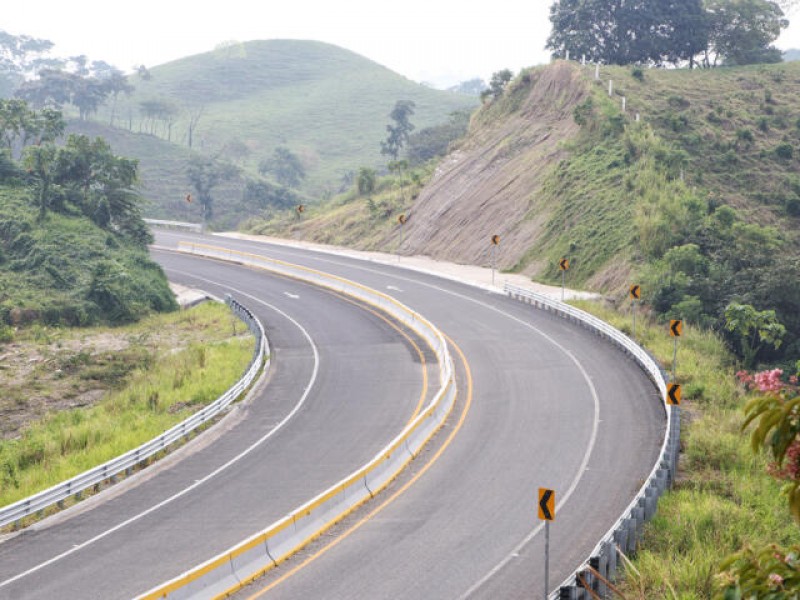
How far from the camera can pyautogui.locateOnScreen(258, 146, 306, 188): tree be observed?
136m

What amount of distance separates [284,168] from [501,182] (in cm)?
7797

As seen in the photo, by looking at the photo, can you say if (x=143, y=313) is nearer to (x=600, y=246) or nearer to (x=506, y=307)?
(x=506, y=307)

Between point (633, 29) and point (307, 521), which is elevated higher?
point (633, 29)

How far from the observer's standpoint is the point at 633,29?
3250 inches

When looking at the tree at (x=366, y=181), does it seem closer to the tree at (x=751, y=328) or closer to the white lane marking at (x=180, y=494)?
the white lane marking at (x=180, y=494)

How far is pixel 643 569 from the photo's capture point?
622 inches

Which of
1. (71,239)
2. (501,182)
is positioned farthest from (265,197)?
(71,239)

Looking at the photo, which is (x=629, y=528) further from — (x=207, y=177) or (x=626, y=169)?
(x=207, y=177)

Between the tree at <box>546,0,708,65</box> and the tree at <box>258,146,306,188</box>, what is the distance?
60927 mm

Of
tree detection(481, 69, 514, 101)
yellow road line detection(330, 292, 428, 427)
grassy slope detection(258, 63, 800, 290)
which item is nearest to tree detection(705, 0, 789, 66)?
grassy slope detection(258, 63, 800, 290)

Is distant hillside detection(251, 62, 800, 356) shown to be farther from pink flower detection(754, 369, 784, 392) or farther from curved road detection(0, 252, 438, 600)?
pink flower detection(754, 369, 784, 392)

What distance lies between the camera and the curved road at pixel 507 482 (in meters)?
16.4

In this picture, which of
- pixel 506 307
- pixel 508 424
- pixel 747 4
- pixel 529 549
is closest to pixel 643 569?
pixel 529 549

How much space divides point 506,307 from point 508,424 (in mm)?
18427
